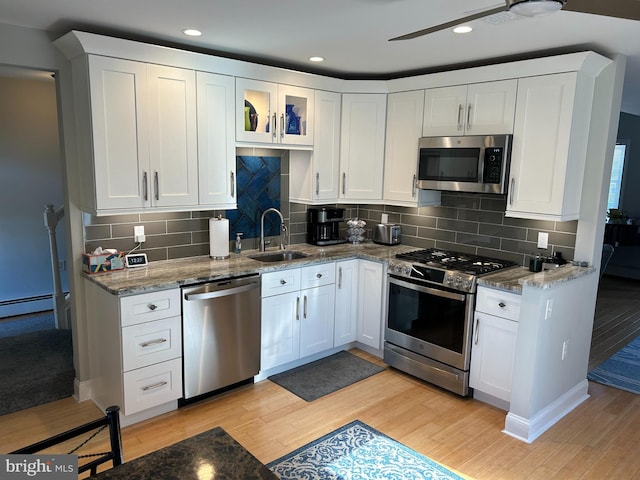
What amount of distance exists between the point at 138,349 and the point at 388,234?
8.02 ft

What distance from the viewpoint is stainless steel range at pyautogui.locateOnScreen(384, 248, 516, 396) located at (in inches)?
132

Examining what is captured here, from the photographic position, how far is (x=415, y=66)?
12.6 feet

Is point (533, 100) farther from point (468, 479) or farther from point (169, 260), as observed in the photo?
point (169, 260)

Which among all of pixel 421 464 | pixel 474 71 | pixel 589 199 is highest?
pixel 474 71

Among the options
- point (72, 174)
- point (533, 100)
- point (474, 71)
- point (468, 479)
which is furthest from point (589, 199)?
point (72, 174)

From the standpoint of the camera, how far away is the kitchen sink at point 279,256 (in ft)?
13.0

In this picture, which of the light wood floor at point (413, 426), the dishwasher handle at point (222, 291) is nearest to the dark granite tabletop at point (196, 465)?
the light wood floor at point (413, 426)

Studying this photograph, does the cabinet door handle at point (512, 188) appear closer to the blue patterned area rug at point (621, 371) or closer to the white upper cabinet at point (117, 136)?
the blue patterned area rug at point (621, 371)

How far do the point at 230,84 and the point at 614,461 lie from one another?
3.54m

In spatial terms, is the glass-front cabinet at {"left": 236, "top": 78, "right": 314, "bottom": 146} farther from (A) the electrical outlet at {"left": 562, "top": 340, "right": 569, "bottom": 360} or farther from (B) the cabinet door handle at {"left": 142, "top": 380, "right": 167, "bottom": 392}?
(A) the electrical outlet at {"left": 562, "top": 340, "right": 569, "bottom": 360}

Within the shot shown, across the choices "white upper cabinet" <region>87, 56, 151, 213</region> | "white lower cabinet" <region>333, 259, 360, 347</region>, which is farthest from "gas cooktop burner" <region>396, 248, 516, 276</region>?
"white upper cabinet" <region>87, 56, 151, 213</region>

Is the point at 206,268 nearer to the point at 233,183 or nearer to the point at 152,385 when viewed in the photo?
Result: the point at 233,183

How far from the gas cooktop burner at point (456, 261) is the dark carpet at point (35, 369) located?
9.36ft

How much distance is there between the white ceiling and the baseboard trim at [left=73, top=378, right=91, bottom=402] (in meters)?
2.39
